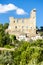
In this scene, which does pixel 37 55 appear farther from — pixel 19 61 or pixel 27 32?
pixel 27 32

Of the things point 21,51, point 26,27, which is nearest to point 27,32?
point 26,27

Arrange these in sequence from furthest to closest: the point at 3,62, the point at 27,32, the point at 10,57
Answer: the point at 27,32, the point at 10,57, the point at 3,62

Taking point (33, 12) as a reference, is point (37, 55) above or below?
below

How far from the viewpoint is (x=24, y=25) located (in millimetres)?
53438

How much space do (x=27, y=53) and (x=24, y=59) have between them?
835 millimetres

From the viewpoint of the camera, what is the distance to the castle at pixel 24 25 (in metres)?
51.7

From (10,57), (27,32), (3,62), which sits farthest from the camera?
(27,32)

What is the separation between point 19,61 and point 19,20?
3158 cm

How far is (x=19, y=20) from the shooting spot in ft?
178

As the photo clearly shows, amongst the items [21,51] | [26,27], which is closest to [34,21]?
[26,27]

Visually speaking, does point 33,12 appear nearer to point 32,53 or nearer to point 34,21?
point 34,21

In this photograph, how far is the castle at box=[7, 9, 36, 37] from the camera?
51.7 m

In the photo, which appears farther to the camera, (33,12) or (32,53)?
(33,12)

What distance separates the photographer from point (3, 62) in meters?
22.3
